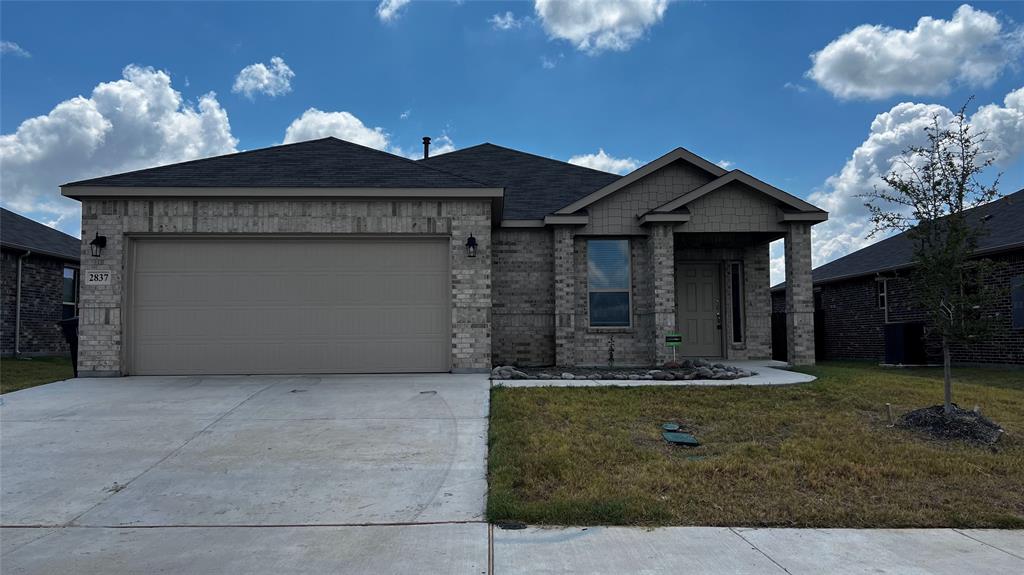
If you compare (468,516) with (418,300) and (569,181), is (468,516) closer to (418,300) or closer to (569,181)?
(418,300)

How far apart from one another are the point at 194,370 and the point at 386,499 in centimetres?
697

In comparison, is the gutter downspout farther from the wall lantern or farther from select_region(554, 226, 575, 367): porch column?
select_region(554, 226, 575, 367): porch column

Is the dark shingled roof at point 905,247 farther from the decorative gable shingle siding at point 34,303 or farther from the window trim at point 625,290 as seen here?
the decorative gable shingle siding at point 34,303

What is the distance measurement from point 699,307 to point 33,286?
18637 millimetres

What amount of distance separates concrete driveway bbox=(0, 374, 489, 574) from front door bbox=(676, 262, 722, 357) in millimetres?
6810

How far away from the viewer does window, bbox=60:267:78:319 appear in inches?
755

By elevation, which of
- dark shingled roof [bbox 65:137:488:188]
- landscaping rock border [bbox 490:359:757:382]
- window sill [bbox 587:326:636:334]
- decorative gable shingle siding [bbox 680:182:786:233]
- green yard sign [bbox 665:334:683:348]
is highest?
dark shingled roof [bbox 65:137:488:188]

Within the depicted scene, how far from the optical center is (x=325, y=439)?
652 centimetres

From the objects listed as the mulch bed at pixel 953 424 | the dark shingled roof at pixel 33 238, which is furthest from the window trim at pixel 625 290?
the dark shingled roof at pixel 33 238

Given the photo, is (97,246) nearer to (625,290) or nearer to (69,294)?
(625,290)

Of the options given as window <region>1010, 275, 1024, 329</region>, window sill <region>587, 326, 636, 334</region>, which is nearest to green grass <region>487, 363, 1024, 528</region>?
window sill <region>587, 326, 636, 334</region>

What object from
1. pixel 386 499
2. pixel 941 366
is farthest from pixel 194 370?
pixel 941 366

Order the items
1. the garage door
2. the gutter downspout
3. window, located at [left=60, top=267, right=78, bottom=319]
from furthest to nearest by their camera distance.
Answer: window, located at [left=60, top=267, right=78, bottom=319] → the gutter downspout → the garage door

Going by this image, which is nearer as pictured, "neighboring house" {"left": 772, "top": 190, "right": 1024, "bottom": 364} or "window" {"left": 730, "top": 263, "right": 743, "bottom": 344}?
"neighboring house" {"left": 772, "top": 190, "right": 1024, "bottom": 364}
